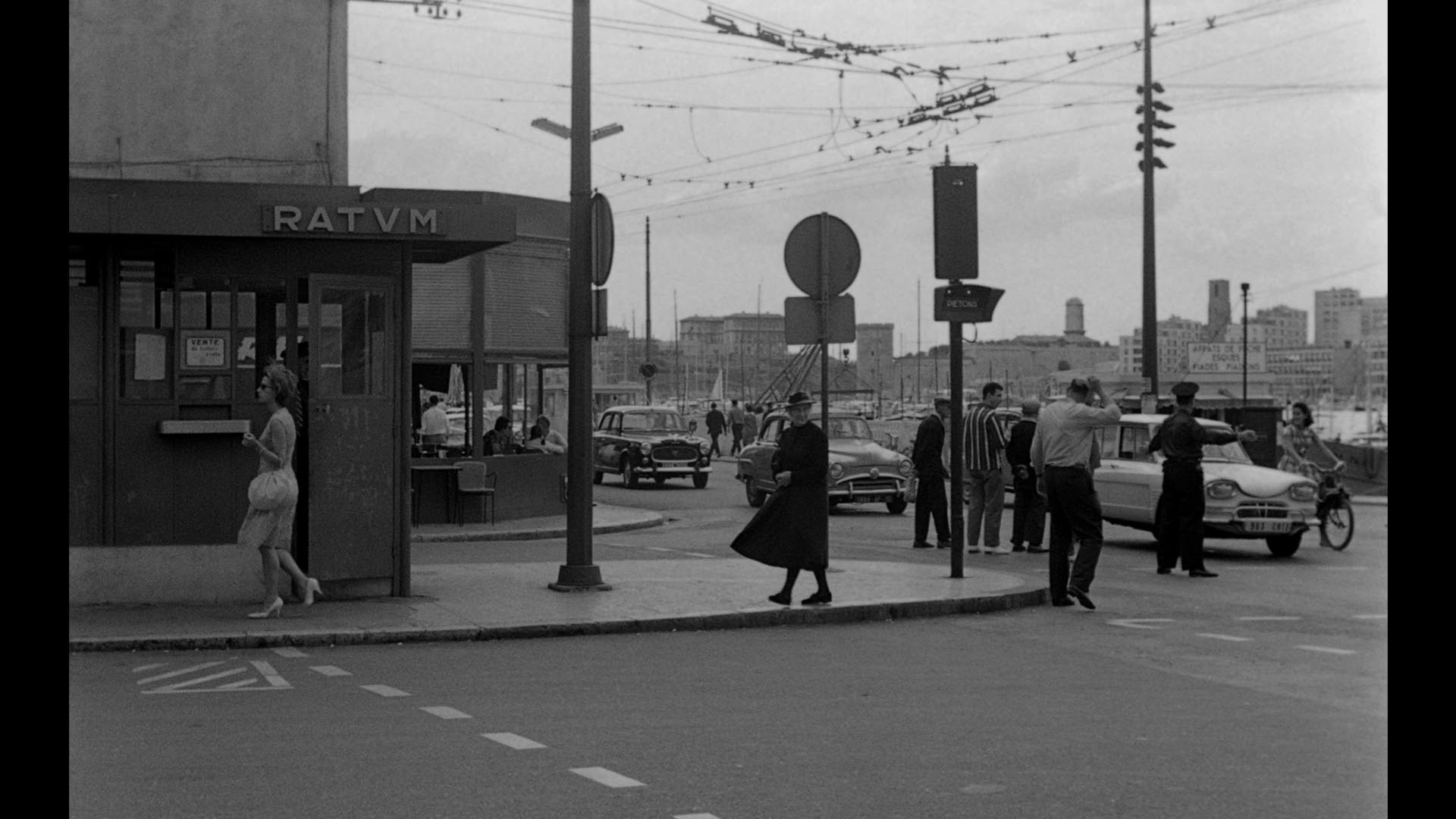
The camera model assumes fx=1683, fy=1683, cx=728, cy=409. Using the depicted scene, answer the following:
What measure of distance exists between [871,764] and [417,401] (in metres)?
20.7

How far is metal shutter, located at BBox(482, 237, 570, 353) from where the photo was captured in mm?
25141

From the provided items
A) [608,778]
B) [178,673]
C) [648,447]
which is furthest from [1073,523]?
[648,447]

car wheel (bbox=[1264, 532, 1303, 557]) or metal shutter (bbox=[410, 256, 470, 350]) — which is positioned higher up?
metal shutter (bbox=[410, 256, 470, 350])

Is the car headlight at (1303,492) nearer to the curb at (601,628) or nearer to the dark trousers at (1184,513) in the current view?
the dark trousers at (1184,513)

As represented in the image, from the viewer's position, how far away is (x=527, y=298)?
25656mm

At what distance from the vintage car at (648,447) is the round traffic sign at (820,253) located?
2116 cm

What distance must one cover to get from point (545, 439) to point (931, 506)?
8.64 metres

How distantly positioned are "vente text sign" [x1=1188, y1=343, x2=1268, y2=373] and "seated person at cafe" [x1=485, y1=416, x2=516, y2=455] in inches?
1394

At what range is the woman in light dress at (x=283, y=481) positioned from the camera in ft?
40.9

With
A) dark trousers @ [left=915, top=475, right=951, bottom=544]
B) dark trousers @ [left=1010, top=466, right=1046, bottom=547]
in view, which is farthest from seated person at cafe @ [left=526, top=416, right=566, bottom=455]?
dark trousers @ [left=1010, top=466, right=1046, bottom=547]

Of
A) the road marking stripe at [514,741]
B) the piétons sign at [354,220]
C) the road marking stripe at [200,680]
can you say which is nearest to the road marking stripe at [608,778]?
the road marking stripe at [514,741]

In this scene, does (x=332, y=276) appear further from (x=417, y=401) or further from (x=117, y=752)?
(x=417, y=401)

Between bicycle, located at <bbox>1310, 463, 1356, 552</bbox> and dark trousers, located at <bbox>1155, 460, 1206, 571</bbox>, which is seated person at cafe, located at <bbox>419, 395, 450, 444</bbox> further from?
bicycle, located at <bbox>1310, 463, 1356, 552</bbox>

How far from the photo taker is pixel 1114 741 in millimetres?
7988
